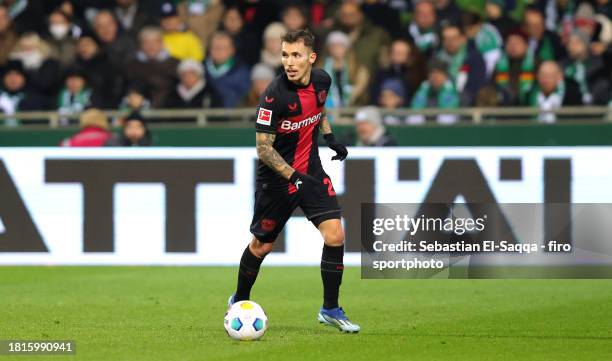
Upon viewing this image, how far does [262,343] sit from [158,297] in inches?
126

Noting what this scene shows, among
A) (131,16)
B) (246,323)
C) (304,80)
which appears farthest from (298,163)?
(131,16)

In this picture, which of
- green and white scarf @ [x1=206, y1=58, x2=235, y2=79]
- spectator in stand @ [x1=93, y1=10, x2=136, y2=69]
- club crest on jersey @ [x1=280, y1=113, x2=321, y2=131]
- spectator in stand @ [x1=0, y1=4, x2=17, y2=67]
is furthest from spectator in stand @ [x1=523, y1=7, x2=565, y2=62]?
club crest on jersey @ [x1=280, y1=113, x2=321, y2=131]

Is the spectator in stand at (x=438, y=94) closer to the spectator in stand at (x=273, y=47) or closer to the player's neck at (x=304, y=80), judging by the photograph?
the spectator in stand at (x=273, y=47)

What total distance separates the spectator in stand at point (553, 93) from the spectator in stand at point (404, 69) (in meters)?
1.43

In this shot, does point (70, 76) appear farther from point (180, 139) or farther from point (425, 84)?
point (425, 84)

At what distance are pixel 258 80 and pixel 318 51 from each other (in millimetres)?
988

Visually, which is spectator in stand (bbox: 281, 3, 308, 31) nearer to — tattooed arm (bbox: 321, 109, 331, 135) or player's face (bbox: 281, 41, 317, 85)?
tattooed arm (bbox: 321, 109, 331, 135)

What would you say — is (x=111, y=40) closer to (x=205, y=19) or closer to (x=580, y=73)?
(x=205, y=19)

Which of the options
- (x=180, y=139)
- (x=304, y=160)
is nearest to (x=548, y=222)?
(x=304, y=160)

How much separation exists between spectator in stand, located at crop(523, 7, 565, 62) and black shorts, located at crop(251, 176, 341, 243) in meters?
8.47

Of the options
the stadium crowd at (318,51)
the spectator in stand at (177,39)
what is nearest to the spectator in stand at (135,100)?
the stadium crowd at (318,51)

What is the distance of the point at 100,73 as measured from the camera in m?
18.7

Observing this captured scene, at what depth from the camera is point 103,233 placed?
14484mm

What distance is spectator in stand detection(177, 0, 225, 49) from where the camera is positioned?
754 inches
